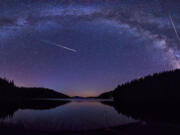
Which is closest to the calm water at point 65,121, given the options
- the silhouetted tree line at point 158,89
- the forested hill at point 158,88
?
the silhouetted tree line at point 158,89

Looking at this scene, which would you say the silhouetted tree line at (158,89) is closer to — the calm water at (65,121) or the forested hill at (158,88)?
the forested hill at (158,88)

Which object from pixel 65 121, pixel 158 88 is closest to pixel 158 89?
pixel 158 88

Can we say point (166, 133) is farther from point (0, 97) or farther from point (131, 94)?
point (0, 97)

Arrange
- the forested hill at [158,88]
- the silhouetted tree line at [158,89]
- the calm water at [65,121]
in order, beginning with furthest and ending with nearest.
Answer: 1. the forested hill at [158,88]
2. the silhouetted tree line at [158,89]
3. the calm water at [65,121]

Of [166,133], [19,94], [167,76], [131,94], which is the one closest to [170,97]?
[167,76]

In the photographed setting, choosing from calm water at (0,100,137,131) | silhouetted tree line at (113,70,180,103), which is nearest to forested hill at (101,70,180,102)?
silhouetted tree line at (113,70,180,103)

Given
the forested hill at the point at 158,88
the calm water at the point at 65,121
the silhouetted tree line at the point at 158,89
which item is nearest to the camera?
the calm water at the point at 65,121

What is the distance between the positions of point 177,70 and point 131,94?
1240 inches

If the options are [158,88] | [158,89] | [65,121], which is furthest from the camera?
[158,88]

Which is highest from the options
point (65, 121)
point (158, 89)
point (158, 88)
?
point (158, 88)

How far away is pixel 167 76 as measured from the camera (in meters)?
119

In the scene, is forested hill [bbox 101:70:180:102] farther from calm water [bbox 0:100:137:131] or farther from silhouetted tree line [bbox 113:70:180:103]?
calm water [bbox 0:100:137:131]

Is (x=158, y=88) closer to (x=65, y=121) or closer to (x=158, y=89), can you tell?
(x=158, y=89)

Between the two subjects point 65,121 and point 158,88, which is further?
point 158,88
